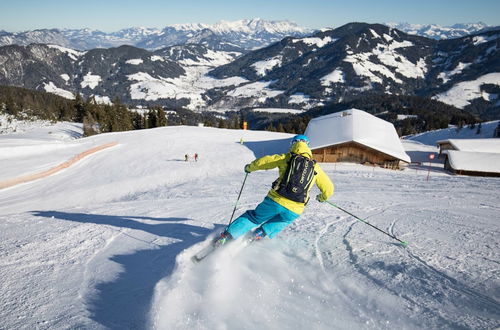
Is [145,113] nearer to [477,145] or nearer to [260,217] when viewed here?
[477,145]

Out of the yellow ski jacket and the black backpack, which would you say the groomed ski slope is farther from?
the black backpack

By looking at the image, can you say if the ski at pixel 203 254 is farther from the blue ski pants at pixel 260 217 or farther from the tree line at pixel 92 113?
the tree line at pixel 92 113

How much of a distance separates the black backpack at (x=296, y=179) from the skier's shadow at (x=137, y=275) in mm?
2328

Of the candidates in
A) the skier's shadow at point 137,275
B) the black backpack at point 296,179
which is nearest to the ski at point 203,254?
the skier's shadow at point 137,275

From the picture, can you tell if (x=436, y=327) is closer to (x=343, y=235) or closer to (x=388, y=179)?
(x=343, y=235)

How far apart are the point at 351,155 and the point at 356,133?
8.20ft

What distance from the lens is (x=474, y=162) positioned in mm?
28922

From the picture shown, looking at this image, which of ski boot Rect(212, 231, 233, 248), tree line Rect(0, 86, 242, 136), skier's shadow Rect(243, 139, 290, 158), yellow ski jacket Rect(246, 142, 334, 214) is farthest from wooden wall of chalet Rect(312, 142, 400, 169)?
tree line Rect(0, 86, 242, 136)

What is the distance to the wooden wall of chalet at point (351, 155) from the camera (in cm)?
3166

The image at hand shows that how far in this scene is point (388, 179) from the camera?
1659 cm

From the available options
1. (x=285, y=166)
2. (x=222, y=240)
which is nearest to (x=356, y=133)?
(x=285, y=166)

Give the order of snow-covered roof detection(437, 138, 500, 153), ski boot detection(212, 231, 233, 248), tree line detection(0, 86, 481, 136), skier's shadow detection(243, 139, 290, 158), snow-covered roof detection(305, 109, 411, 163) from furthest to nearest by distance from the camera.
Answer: tree line detection(0, 86, 481, 136)
snow-covered roof detection(437, 138, 500, 153)
skier's shadow detection(243, 139, 290, 158)
snow-covered roof detection(305, 109, 411, 163)
ski boot detection(212, 231, 233, 248)

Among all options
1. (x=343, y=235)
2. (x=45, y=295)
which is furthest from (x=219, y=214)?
(x=45, y=295)

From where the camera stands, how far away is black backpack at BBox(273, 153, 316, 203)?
18.0ft
